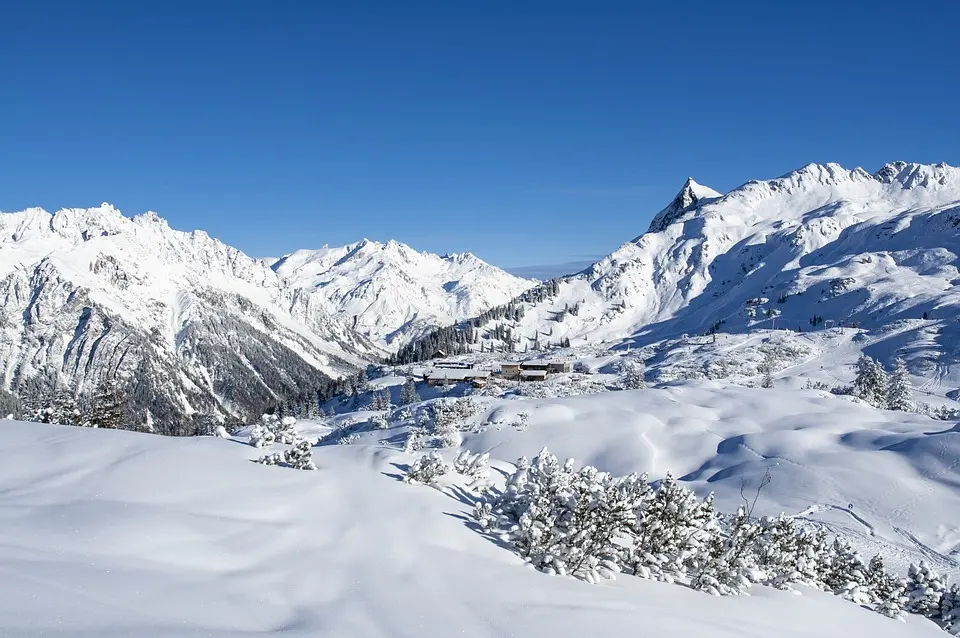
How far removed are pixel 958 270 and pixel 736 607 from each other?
157490 mm

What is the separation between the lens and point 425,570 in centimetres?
1005

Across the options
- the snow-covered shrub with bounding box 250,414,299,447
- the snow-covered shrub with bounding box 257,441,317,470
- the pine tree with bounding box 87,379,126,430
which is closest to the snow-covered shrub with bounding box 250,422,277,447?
the snow-covered shrub with bounding box 250,414,299,447

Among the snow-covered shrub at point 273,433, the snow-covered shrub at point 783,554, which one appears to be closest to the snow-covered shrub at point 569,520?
the snow-covered shrub at point 783,554

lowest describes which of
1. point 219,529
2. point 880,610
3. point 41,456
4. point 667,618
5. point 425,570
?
point 880,610

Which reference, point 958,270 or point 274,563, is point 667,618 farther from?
point 958,270

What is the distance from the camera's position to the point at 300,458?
48.1ft

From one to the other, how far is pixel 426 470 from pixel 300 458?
3.39 m

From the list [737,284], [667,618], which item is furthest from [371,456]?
[737,284]

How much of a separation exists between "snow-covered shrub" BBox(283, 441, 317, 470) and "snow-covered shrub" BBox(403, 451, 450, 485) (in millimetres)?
2614

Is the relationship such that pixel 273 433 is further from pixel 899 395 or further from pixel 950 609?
pixel 899 395

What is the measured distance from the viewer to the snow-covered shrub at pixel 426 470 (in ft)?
48.7

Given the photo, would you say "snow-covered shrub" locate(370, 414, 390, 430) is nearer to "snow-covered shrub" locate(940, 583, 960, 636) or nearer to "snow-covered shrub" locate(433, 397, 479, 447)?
"snow-covered shrub" locate(433, 397, 479, 447)

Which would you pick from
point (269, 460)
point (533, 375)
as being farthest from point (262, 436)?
point (533, 375)

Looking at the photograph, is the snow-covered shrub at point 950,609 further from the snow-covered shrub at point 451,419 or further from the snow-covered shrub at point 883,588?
the snow-covered shrub at point 451,419
